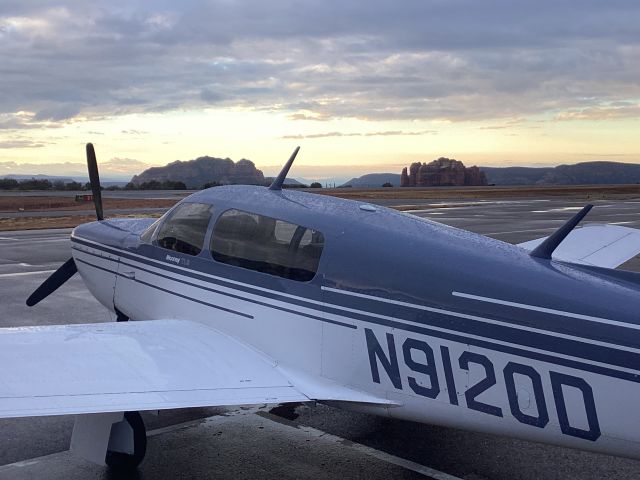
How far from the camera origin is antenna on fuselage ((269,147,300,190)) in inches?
252

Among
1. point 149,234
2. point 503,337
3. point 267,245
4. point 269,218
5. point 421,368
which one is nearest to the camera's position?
point 503,337

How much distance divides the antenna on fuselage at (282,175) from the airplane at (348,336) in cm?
22

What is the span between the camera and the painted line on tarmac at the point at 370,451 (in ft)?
16.7

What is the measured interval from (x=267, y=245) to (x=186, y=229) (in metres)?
1.10

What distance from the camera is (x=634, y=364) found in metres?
3.58

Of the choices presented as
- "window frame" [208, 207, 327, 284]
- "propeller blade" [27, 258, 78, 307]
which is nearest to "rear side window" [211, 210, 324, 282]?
"window frame" [208, 207, 327, 284]

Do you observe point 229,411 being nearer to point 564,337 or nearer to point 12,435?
point 12,435

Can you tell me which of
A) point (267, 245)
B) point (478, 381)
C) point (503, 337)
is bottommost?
point (478, 381)

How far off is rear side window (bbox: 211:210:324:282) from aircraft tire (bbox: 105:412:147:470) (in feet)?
5.01

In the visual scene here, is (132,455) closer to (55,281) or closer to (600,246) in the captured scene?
(55,281)

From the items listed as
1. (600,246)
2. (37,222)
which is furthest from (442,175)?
(600,246)

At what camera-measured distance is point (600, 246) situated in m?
8.35

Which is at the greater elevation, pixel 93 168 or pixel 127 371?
pixel 93 168

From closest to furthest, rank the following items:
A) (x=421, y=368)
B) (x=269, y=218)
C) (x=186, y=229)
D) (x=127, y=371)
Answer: (x=421, y=368)
(x=127, y=371)
(x=269, y=218)
(x=186, y=229)
